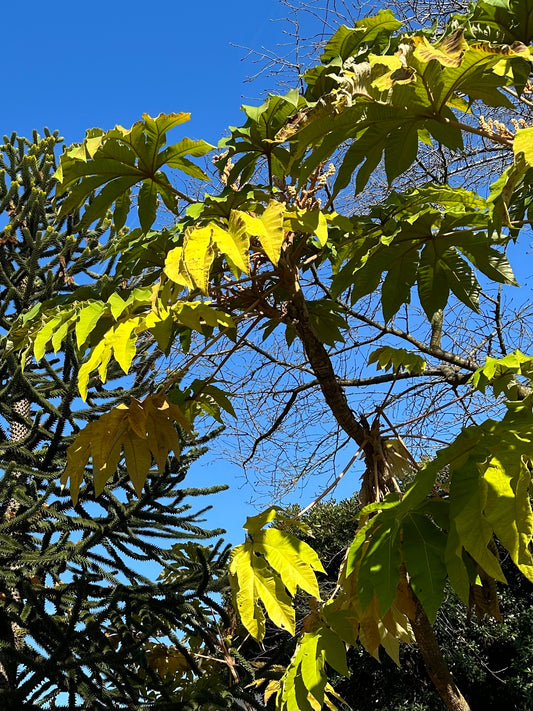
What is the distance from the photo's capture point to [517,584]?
6531 millimetres

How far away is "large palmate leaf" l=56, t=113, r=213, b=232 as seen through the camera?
1.85 meters

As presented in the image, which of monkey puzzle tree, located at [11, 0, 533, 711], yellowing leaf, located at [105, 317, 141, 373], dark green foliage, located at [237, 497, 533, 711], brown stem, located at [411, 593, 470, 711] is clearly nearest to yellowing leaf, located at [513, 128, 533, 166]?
monkey puzzle tree, located at [11, 0, 533, 711]

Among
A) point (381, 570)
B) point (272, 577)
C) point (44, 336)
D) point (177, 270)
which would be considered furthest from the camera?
point (44, 336)

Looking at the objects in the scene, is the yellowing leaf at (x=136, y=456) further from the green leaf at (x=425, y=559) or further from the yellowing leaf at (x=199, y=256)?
the green leaf at (x=425, y=559)

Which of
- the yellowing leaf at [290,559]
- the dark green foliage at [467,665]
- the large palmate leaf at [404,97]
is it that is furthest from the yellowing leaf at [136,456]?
the dark green foliage at [467,665]

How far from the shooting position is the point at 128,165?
1991 millimetres

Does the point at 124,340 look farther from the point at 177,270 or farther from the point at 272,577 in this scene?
the point at 272,577

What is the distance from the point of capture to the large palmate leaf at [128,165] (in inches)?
72.8

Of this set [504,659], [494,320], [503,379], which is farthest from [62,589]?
[504,659]

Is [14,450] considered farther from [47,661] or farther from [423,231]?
[423,231]

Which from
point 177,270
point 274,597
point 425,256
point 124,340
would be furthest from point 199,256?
point 425,256

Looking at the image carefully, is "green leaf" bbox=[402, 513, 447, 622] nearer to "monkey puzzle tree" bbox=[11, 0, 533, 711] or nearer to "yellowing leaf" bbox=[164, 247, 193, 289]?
"monkey puzzle tree" bbox=[11, 0, 533, 711]

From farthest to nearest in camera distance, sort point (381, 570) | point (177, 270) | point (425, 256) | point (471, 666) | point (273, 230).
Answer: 1. point (471, 666)
2. point (425, 256)
3. point (273, 230)
4. point (177, 270)
5. point (381, 570)

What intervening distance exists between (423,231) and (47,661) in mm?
2498
